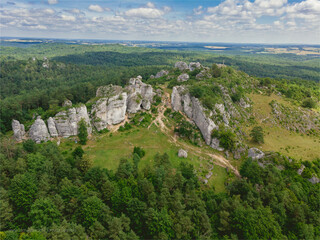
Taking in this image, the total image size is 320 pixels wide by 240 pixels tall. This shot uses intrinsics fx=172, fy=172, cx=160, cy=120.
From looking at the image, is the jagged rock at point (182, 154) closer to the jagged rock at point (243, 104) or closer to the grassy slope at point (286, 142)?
the grassy slope at point (286, 142)

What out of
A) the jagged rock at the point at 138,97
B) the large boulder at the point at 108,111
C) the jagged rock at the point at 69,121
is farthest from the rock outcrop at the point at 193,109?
the jagged rock at the point at 69,121

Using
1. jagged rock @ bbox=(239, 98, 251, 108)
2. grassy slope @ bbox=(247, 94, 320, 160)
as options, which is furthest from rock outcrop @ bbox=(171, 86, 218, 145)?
jagged rock @ bbox=(239, 98, 251, 108)

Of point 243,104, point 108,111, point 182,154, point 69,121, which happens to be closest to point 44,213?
point 69,121

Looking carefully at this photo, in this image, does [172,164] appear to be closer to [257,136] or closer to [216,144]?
[216,144]

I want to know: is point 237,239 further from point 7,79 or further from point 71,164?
point 7,79

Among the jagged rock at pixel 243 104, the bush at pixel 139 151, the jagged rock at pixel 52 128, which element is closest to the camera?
the bush at pixel 139 151
